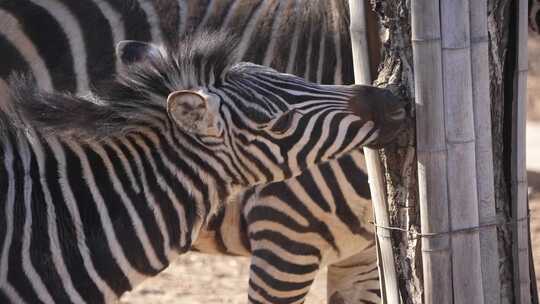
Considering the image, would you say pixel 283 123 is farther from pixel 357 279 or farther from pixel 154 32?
pixel 357 279

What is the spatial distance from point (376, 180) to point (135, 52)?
39.6 inches

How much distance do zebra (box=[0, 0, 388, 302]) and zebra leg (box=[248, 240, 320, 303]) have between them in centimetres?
25

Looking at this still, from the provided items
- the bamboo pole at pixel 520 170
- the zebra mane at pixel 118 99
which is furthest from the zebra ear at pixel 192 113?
the bamboo pole at pixel 520 170

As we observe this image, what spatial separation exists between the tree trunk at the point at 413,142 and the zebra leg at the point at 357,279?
166 cm

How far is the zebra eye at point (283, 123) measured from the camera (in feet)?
11.6

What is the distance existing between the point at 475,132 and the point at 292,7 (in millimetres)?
1791

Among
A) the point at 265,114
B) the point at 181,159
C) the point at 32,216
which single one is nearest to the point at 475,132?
the point at 265,114

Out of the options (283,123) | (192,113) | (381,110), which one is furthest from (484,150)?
(192,113)

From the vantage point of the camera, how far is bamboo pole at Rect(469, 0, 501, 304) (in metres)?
3.35

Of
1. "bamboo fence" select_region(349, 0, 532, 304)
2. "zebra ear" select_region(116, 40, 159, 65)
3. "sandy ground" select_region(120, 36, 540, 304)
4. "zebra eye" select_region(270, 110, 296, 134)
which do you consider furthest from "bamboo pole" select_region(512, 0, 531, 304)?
"sandy ground" select_region(120, 36, 540, 304)

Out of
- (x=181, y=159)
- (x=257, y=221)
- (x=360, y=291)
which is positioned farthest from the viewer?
(x=360, y=291)

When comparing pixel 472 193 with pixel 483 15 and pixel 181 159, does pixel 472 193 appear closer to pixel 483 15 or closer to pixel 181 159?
pixel 483 15

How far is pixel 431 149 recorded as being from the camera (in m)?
3.39

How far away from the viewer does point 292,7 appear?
4.96 m
